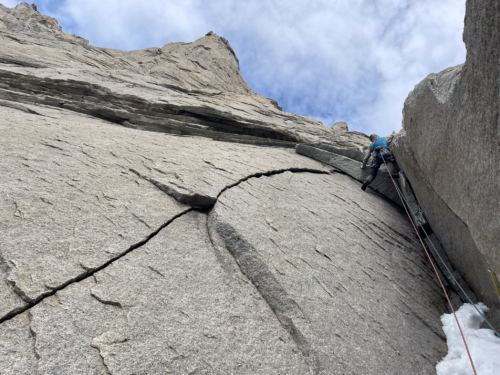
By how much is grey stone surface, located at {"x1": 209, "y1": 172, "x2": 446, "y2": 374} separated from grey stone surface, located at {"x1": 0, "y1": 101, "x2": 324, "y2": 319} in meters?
0.97

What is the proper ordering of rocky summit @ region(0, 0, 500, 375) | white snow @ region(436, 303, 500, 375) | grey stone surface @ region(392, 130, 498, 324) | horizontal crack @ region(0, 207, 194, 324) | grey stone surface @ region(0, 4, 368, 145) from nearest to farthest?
horizontal crack @ region(0, 207, 194, 324), rocky summit @ region(0, 0, 500, 375), white snow @ region(436, 303, 500, 375), grey stone surface @ region(392, 130, 498, 324), grey stone surface @ region(0, 4, 368, 145)

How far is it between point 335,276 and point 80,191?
4.97 m

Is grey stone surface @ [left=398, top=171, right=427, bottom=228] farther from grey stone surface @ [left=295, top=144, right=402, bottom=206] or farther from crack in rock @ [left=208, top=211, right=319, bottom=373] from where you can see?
crack in rock @ [left=208, top=211, right=319, bottom=373]

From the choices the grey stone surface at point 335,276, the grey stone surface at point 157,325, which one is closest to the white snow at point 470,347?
the grey stone surface at point 335,276

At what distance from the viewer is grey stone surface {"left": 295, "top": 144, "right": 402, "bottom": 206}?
1004cm

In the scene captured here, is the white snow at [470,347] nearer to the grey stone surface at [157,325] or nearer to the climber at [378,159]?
the grey stone surface at [157,325]

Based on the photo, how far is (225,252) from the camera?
4.90 metres

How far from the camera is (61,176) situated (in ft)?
18.0

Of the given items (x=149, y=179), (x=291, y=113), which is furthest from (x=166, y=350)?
(x=291, y=113)

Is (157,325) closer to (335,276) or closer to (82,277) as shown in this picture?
(82,277)

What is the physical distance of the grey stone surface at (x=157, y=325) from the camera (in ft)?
9.70

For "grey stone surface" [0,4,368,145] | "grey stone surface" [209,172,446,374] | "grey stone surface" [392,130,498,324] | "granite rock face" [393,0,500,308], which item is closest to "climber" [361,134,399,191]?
"grey stone surface" [392,130,498,324]

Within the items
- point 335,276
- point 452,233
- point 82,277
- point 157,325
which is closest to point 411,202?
point 452,233

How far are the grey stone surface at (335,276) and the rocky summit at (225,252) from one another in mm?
31
